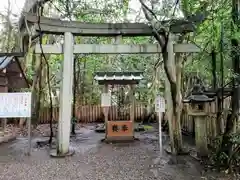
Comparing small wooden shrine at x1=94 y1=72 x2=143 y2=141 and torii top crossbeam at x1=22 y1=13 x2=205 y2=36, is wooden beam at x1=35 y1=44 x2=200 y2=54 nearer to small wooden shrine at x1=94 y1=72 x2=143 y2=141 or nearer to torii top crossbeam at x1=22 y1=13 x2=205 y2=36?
torii top crossbeam at x1=22 y1=13 x2=205 y2=36

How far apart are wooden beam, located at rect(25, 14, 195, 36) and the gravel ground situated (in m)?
3.30

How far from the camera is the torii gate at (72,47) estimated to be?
6441mm

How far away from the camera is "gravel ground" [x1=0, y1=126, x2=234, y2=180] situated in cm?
488

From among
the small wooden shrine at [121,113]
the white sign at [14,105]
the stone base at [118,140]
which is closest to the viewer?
the white sign at [14,105]

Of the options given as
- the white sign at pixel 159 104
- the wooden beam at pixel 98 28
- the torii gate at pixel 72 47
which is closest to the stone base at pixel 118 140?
the torii gate at pixel 72 47

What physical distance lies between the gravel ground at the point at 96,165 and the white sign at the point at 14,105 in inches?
43.9

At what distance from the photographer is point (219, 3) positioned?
18.2ft

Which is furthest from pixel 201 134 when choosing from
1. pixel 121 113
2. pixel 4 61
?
pixel 4 61

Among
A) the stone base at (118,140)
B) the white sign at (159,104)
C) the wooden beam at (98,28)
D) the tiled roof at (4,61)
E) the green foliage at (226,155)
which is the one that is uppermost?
the wooden beam at (98,28)

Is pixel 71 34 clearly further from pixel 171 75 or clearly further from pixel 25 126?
pixel 25 126

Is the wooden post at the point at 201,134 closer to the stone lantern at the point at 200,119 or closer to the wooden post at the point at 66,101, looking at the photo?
the stone lantern at the point at 200,119

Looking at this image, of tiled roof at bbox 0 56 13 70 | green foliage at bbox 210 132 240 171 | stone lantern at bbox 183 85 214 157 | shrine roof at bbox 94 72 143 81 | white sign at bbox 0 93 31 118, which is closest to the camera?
green foliage at bbox 210 132 240 171

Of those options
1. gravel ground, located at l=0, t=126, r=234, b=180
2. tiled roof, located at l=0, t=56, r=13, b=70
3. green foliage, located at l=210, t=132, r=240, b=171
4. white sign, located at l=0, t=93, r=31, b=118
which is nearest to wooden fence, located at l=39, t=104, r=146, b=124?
gravel ground, located at l=0, t=126, r=234, b=180

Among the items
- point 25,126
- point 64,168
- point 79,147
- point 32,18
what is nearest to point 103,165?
point 64,168
